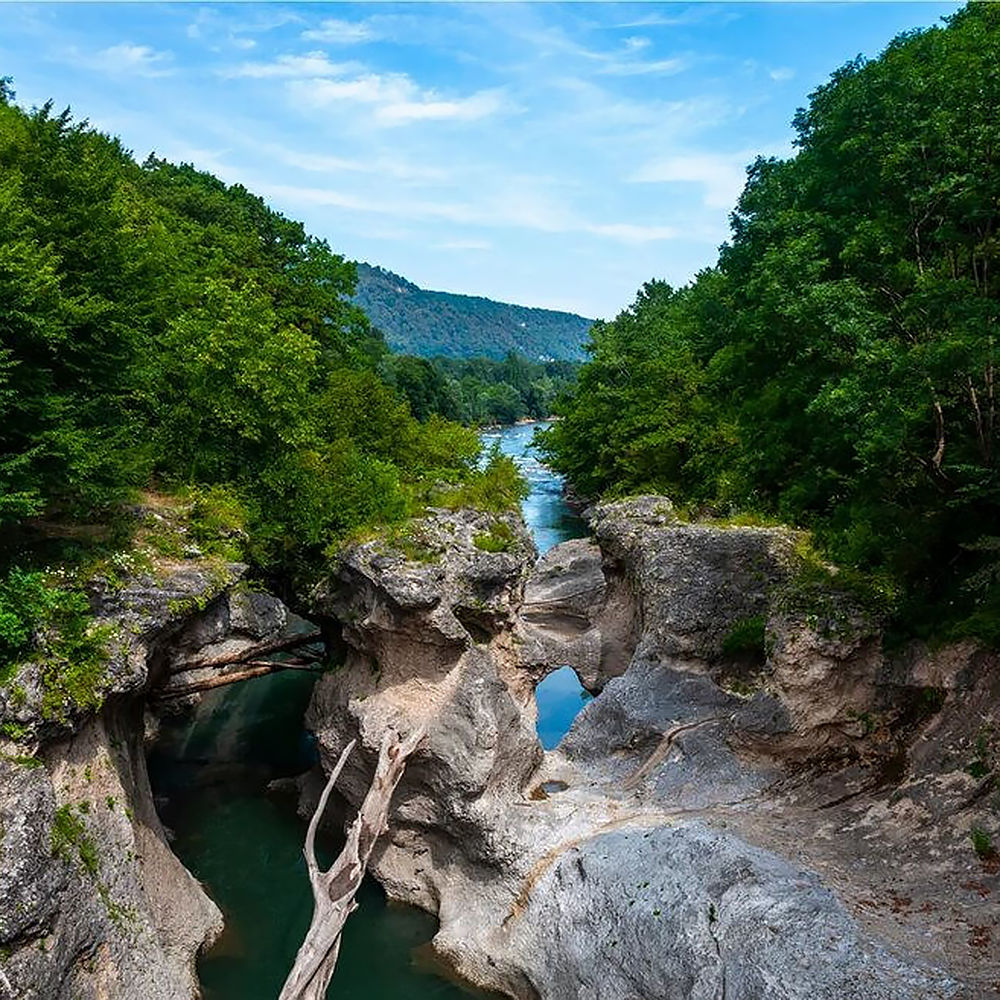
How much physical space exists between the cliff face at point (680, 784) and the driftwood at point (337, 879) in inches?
43.2

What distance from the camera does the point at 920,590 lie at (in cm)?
1605

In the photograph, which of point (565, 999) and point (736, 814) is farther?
point (736, 814)

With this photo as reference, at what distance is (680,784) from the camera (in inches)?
674

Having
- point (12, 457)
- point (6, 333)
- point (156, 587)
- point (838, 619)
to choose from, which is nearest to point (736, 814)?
point (838, 619)

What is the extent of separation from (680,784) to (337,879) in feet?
23.3

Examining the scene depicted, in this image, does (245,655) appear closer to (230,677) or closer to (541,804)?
(230,677)

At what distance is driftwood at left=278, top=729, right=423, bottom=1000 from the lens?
11836mm

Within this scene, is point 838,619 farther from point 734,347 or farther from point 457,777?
point 734,347

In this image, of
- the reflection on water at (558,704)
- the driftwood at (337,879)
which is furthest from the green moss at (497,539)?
the reflection on water at (558,704)

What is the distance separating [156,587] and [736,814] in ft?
37.8

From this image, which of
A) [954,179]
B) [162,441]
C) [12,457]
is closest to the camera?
[12,457]

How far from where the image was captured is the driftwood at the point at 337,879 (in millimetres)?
11836

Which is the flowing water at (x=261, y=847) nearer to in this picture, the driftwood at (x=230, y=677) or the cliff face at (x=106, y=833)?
the cliff face at (x=106, y=833)

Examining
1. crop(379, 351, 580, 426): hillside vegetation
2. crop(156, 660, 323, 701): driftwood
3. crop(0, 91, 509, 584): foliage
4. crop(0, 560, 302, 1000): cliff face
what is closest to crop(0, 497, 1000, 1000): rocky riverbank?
crop(0, 560, 302, 1000): cliff face
